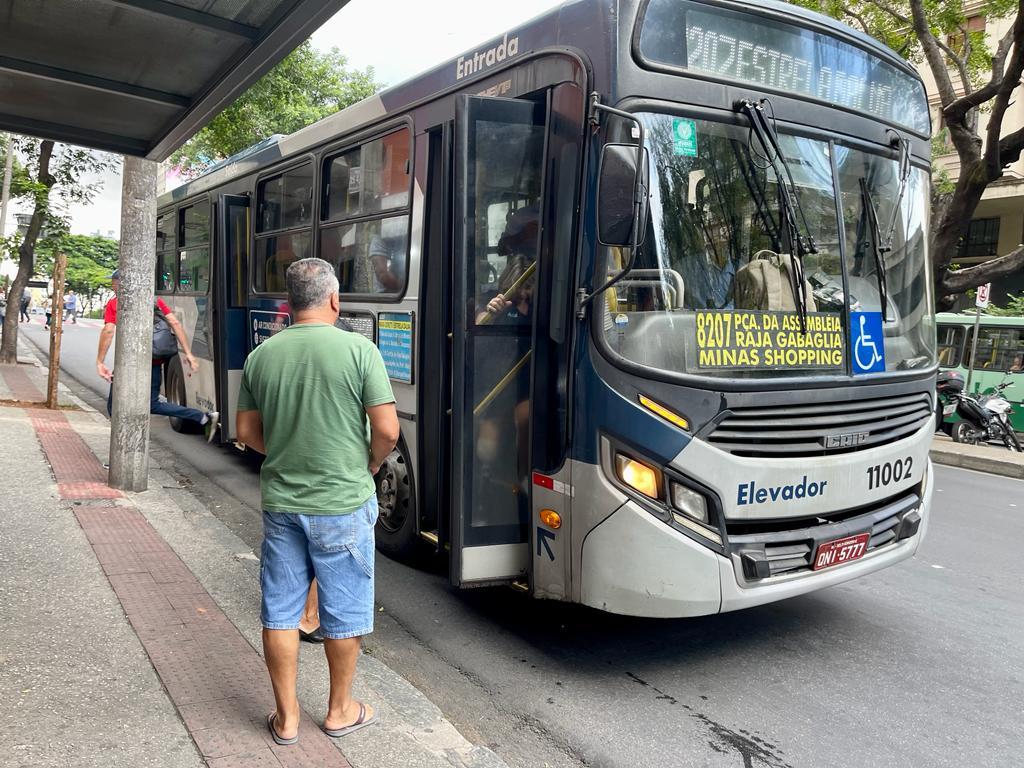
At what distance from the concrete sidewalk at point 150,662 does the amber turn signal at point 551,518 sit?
0.97 metres

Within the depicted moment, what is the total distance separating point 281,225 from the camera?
7117 millimetres

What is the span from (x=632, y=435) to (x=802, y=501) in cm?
91

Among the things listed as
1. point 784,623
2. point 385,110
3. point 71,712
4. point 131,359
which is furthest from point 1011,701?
point 131,359

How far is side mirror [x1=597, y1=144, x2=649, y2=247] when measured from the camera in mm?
3621

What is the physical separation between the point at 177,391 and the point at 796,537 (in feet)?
27.5

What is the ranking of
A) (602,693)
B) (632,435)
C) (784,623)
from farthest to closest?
(784,623) → (602,693) → (632,435)

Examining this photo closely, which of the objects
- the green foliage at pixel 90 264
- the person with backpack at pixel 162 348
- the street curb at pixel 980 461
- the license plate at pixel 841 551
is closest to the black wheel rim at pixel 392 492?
the license plate at pixel 841 551

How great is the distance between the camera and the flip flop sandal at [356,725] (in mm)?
3223

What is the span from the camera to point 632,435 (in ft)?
12.4

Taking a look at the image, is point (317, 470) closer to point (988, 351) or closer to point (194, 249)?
point (194, 249)

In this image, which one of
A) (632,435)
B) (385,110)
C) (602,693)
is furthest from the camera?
(385,110)

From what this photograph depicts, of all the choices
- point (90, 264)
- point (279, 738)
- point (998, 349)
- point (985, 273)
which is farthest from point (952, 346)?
point (90, 264)

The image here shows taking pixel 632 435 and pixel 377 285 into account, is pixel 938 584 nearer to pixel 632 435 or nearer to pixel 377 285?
pixel 632 435

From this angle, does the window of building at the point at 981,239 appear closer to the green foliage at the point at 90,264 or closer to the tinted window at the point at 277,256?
the tinted window at the point at 277,256
